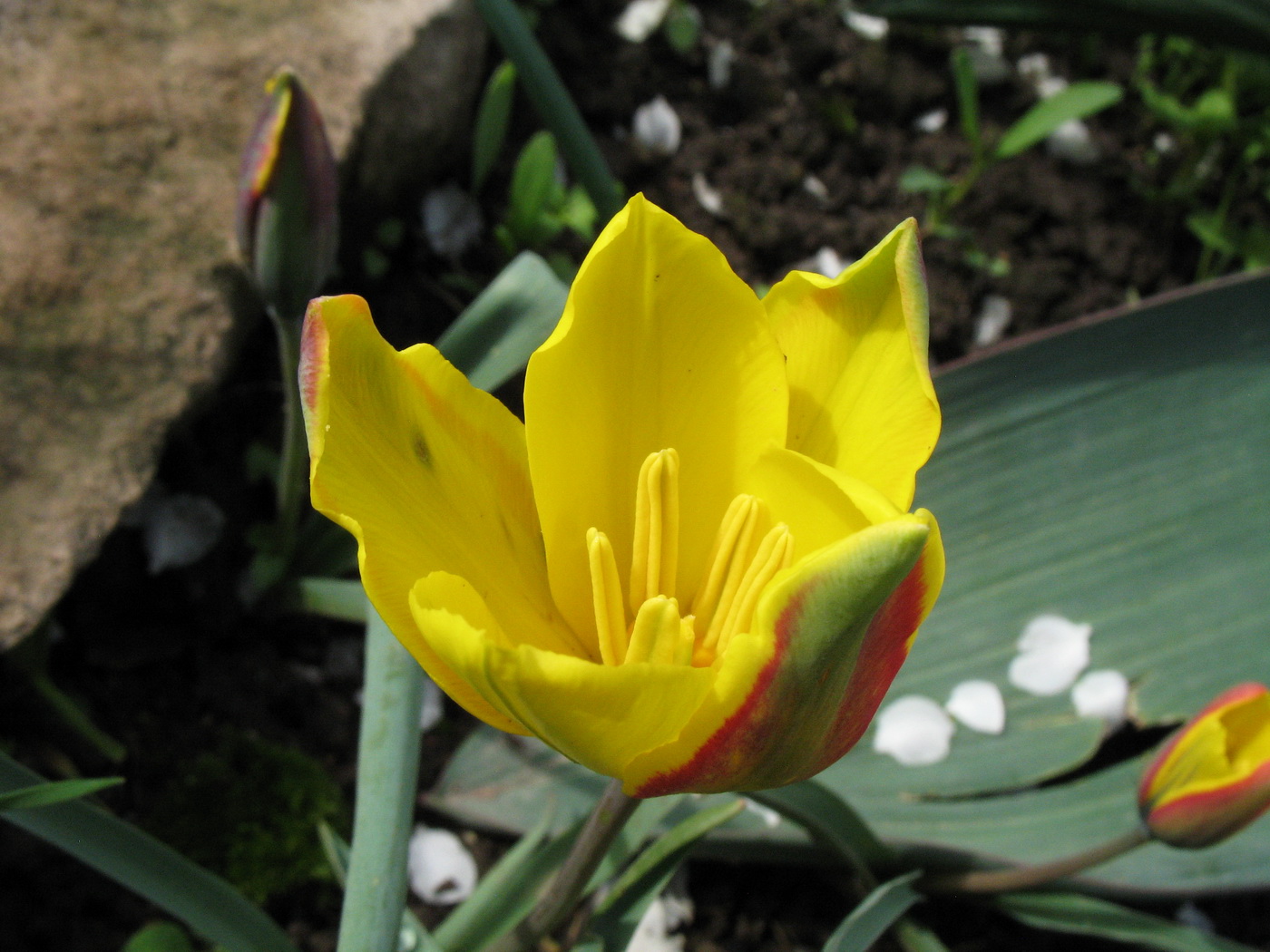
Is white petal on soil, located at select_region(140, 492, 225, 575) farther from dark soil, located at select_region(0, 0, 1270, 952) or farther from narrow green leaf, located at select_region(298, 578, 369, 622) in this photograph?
narrow green leaf, located at select_region(298, 578, 369, 622)

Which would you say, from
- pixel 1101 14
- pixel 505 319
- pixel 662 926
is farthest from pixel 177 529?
pixel 1101 14

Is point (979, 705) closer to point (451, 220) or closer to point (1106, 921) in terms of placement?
point (1106, 921)

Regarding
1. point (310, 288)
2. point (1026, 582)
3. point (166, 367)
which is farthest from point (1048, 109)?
point (166, 367)

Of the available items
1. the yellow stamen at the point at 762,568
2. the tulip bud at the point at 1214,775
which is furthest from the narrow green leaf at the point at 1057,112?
the yellow stamen at the point at 762,568

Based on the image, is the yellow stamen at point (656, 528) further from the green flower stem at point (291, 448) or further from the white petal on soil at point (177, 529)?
the white petal on soil at point (177, 529)

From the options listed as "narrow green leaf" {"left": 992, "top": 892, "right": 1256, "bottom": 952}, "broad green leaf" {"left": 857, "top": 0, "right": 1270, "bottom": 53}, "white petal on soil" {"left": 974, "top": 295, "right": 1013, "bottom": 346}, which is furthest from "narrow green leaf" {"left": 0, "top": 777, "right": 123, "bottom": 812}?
"white petal on soil" {"left": 974, "top": 295, "right": 1013, "bottom": 346}

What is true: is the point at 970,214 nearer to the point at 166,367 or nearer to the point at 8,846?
the point at 166,367
